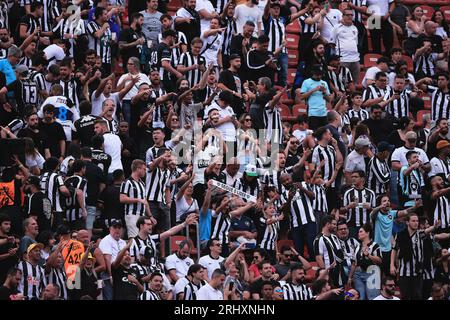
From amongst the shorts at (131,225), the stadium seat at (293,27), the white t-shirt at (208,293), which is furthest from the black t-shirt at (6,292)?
the stadium seat at (293,27)

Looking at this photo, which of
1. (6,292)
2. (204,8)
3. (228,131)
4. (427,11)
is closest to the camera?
(6,292)

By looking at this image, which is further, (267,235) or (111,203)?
(267,235)

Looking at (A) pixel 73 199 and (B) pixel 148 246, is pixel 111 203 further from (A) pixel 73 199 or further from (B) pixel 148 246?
(B) pixel 148 246

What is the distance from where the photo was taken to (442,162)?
27812 millimetres

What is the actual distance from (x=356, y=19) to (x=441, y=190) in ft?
15.7

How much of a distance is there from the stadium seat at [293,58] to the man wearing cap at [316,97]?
187 cm

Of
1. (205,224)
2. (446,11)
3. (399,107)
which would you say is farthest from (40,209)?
(446,11)

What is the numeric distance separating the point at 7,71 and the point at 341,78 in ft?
18.7

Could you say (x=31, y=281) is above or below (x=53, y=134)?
below

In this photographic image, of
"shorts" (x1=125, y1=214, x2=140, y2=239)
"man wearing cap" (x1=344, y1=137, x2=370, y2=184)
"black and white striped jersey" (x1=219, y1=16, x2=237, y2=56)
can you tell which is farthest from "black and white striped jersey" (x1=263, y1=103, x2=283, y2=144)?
"shorts" (x1=125, y1=214, x2=140, y2=239)

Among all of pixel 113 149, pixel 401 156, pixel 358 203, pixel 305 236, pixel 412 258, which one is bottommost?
pixel 412 258

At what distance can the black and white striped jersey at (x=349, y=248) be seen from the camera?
993 inches

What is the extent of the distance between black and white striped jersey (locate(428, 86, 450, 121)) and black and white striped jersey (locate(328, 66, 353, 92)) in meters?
1.46

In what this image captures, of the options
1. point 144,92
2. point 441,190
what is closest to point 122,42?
point 144,92
